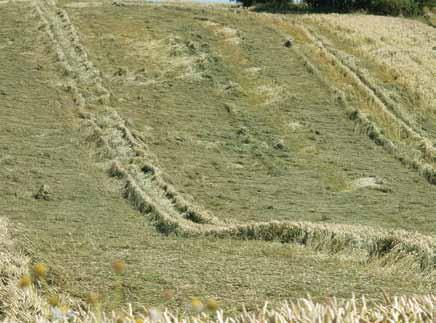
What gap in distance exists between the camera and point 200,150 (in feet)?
77.9

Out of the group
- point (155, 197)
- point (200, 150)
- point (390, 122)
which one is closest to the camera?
point (155, 197)

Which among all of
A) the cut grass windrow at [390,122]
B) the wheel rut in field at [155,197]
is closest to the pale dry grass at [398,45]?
the cut grass windrow at [390,122]

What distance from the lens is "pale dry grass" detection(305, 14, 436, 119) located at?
31.7 metres

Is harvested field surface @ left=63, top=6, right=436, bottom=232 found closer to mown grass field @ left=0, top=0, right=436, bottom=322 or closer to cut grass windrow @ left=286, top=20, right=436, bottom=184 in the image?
mown grass field @ left=0, top=0, right=436, bottom=322

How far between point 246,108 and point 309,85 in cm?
401

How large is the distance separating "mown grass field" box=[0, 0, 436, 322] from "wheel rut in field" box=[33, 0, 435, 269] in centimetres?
8

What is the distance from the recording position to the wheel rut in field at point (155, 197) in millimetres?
12727

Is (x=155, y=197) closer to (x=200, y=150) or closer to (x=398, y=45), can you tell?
(x=200, y=150)

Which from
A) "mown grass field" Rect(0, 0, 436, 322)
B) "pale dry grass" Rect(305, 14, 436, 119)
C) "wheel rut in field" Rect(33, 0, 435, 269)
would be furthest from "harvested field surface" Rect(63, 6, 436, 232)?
"pale dry grass" Rect(305, 14, 436, 119)

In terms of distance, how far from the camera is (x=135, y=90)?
29.4 metres

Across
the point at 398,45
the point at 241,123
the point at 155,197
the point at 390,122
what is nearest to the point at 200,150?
the point at 241,123

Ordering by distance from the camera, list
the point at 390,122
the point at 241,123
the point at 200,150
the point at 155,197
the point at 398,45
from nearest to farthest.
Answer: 1. the point at 155,197
2. the point at 200,150
3. the point at 241,123
4. the point at 390,122
5. the point at 398,45

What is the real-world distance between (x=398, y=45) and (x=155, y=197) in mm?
22735

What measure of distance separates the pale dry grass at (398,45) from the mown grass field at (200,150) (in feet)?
0.53
